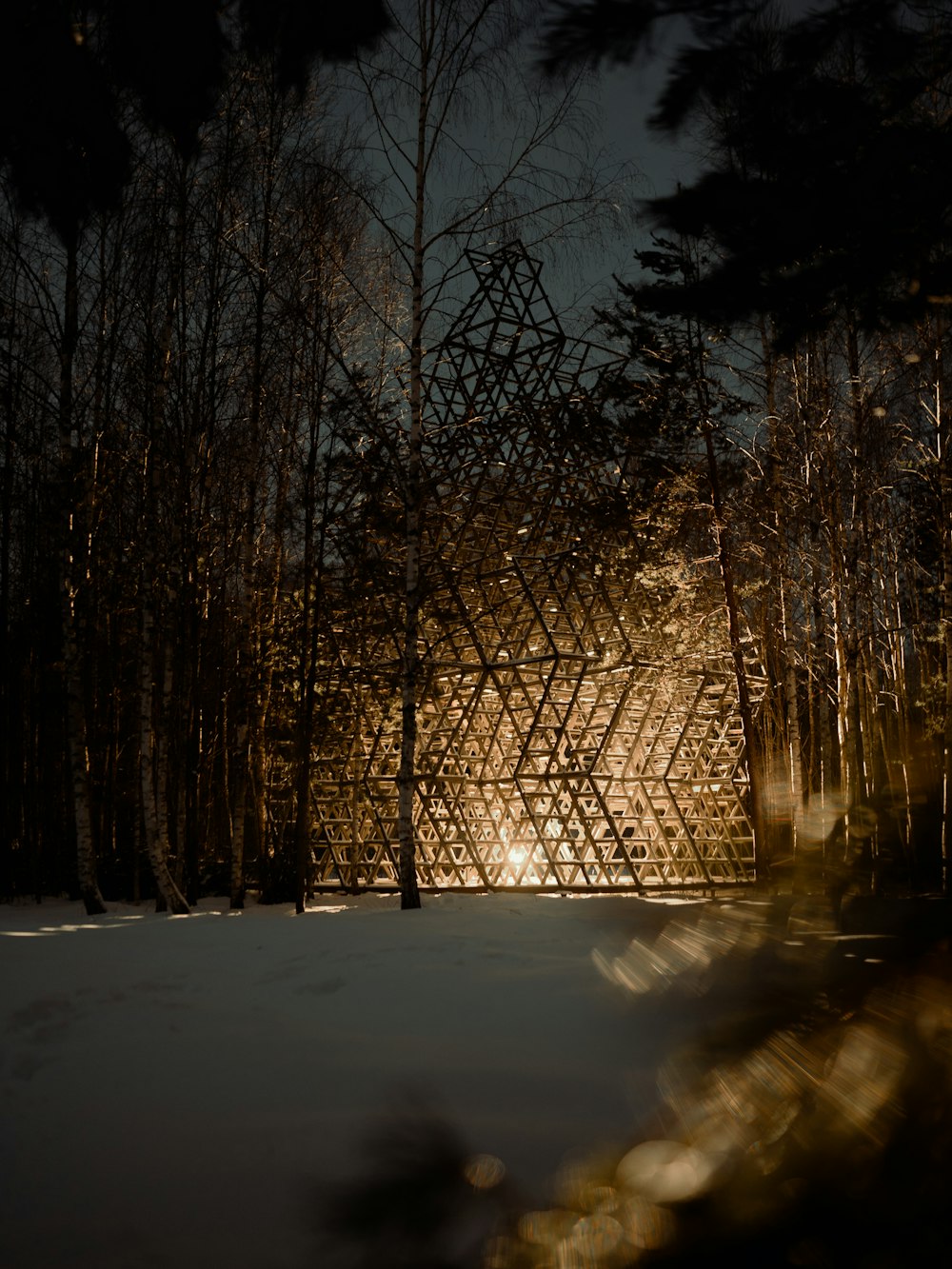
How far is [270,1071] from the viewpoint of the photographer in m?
4.97

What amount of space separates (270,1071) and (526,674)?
29.8 ft

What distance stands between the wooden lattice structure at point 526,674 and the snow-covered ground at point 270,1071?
495cm

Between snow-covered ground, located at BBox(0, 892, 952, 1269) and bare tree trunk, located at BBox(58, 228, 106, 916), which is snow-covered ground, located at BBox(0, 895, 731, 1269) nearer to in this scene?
snow-covered ground, located at BBox(0, 892, 952, 1269)

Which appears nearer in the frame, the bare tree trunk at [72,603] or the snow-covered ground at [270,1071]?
the snow-covered ground at [270,1071]

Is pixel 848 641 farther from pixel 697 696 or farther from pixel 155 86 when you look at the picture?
pixel 155 86

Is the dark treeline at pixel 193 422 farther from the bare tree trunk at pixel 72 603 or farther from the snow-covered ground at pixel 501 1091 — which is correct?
the snow-covered ground at pixel 501 1091

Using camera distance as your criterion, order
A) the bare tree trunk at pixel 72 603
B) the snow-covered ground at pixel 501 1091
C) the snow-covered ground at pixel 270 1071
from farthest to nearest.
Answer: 1. the bare tree trunk at pixel 72 603
2. the snow-covered ground at pixel 270 1071
3. the snow-covered ground at pixel 501 1091

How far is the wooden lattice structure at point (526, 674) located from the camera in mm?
12258

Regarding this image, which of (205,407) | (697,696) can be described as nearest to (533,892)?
(697,696)

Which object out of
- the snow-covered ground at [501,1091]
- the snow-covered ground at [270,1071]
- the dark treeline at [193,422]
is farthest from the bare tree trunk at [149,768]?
the snow-covered ground at [501,1091]

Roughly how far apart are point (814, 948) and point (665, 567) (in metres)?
6.72

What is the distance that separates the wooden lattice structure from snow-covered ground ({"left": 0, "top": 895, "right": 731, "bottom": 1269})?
495 cm

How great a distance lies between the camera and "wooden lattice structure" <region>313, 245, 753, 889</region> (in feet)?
40.2

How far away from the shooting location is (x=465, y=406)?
14086mm
